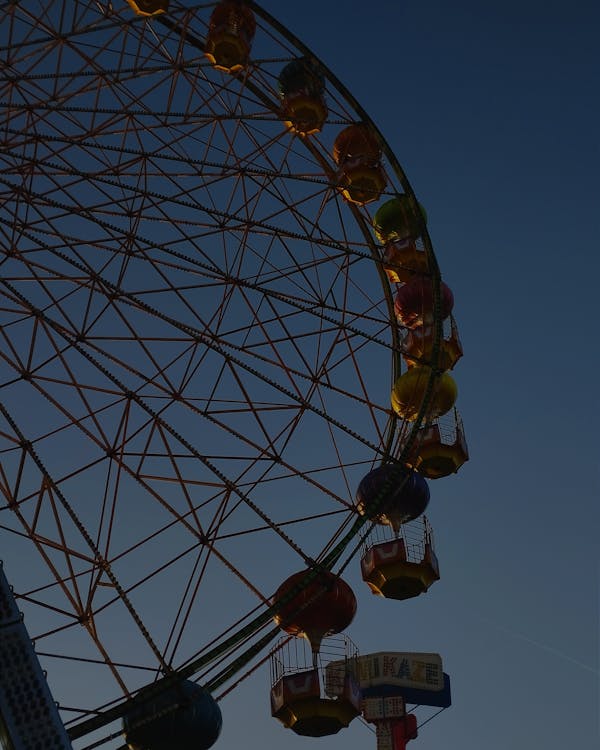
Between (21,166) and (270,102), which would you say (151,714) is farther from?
(270,102)

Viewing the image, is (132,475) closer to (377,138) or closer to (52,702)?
(52,702)

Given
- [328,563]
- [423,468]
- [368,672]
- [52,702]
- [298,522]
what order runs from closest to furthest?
[52,702] → [328,563] → [298,522] → [423,468] → [368,672]

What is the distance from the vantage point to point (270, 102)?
20.0m

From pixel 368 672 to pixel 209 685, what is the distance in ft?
109

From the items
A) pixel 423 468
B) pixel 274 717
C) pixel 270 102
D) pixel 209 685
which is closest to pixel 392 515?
pixel 423 468

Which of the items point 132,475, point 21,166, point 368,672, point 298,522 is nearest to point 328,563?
point 298,522

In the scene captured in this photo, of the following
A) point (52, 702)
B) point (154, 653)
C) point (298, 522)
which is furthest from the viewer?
point (298, 522)

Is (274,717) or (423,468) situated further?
(423,468)

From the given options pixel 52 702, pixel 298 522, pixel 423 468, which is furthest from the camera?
pixel 423 468

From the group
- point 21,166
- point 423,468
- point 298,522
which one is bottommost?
point 298,522

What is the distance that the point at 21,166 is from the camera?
49.5ft

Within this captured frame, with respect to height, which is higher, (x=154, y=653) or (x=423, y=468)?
(x=423, y=468)

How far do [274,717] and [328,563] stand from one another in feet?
8.12

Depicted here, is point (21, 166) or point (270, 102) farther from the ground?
point (270, 102)
